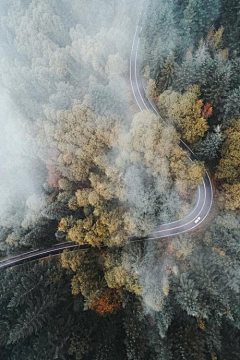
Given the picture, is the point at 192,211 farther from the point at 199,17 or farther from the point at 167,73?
the point at 199,17

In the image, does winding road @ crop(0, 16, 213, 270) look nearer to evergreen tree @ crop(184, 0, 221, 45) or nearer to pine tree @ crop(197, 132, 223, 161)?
pine tree @ crop(197, 132, 223, 161)

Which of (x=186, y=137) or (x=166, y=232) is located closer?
(x=186, y=137)

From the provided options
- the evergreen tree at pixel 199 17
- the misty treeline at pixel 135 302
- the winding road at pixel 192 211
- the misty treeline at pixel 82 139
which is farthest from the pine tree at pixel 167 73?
the misty treeline at pixel 135 302

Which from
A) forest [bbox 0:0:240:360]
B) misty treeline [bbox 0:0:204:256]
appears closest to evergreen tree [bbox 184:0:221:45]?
forest [bbox 0:0:240:360]

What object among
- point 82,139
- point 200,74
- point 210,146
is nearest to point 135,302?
point 210,146

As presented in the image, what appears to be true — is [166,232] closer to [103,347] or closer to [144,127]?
[144,127]

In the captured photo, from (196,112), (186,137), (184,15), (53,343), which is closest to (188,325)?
(53,343)

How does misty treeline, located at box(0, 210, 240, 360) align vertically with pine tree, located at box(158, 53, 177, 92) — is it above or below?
below

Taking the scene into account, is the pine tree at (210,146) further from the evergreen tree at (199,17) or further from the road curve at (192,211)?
the evergreen tree at (199,17)
